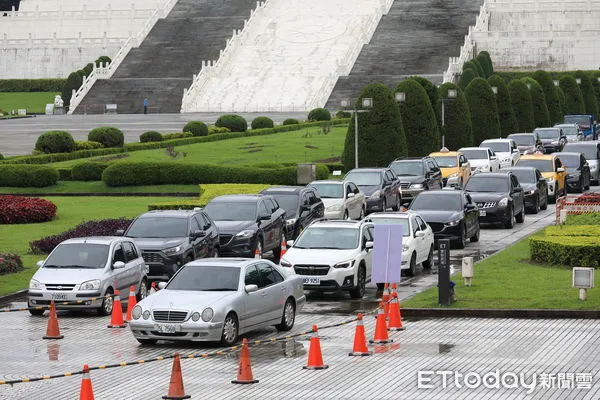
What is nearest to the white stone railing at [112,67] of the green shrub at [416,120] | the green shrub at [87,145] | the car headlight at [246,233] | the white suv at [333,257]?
the green shrub at [87,145]

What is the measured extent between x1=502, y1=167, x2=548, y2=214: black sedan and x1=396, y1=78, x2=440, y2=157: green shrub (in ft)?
31.0

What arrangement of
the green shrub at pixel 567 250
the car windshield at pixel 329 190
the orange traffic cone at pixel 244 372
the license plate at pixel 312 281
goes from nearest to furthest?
the orange traffic cone at pixel 244 372
the license plate at pixel 312 281
the green shrub at pixel 567 250
the car windshield at pixel 329 190

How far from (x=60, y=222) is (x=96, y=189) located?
36.9 ft

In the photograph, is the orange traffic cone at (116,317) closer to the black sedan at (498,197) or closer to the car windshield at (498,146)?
the black sedan at (498,197)

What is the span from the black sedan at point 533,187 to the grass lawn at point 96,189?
11704 millimetres

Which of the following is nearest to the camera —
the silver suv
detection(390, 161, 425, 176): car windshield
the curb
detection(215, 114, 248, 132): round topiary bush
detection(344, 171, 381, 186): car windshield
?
the curb

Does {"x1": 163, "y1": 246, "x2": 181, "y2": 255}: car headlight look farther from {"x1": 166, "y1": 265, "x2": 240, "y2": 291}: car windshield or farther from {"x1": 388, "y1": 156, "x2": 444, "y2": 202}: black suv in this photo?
{"x1": 388, "y1": 156, "x2": 444, "y2": 202}: black suv

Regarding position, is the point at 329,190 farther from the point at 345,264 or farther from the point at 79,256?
the point at 79,256

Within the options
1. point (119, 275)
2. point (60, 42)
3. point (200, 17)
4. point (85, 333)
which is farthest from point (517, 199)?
point (60, 42)

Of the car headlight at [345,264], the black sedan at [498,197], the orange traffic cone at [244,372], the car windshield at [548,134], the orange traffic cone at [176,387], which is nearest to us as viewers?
the orange traffic cone at [176,387]

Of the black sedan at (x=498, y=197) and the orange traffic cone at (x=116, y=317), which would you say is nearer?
the orange traffic cone at (x=116, y=317)

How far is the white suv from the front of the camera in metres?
28.0

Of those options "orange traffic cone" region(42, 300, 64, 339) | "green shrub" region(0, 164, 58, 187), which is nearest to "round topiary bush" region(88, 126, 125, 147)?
"green shrub" region(0, 164, 58, 187)

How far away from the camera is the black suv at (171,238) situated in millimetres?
29969
